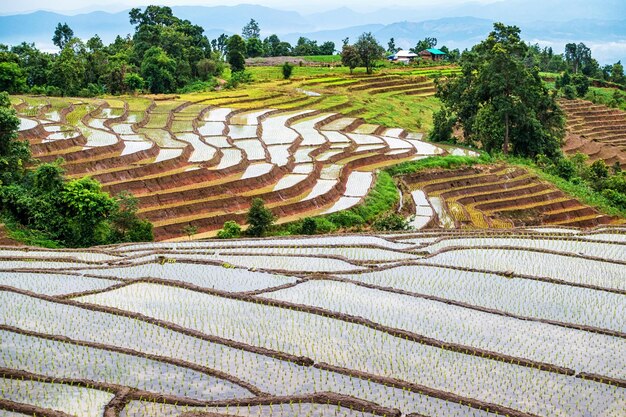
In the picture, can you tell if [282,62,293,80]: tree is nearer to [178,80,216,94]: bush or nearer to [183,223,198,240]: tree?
[178,80,216,94]: bush

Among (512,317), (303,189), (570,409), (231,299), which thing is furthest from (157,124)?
(570,409)

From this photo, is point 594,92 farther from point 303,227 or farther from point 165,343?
point 165,343

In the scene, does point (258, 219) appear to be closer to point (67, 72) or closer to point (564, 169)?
point (564, 169)

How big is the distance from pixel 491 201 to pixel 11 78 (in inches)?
1163

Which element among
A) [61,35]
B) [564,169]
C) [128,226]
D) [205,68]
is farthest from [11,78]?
[61,35]

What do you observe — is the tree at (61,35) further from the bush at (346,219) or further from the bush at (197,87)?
the bush at (346,219)

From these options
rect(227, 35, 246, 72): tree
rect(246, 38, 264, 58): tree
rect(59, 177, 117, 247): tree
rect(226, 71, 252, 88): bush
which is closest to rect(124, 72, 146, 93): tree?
rect(226, 71, 252, 88): bush

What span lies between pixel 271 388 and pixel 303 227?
14686 millimetres

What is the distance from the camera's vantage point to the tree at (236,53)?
6197 centimetres

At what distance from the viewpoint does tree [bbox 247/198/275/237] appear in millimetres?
23656

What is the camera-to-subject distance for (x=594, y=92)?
69938 millimetres

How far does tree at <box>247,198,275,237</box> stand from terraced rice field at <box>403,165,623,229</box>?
19.7 ft

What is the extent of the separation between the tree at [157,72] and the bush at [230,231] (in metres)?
30.3

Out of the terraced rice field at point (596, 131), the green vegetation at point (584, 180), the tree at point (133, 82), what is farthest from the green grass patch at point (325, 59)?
the green vegetation at point (584, 180)
